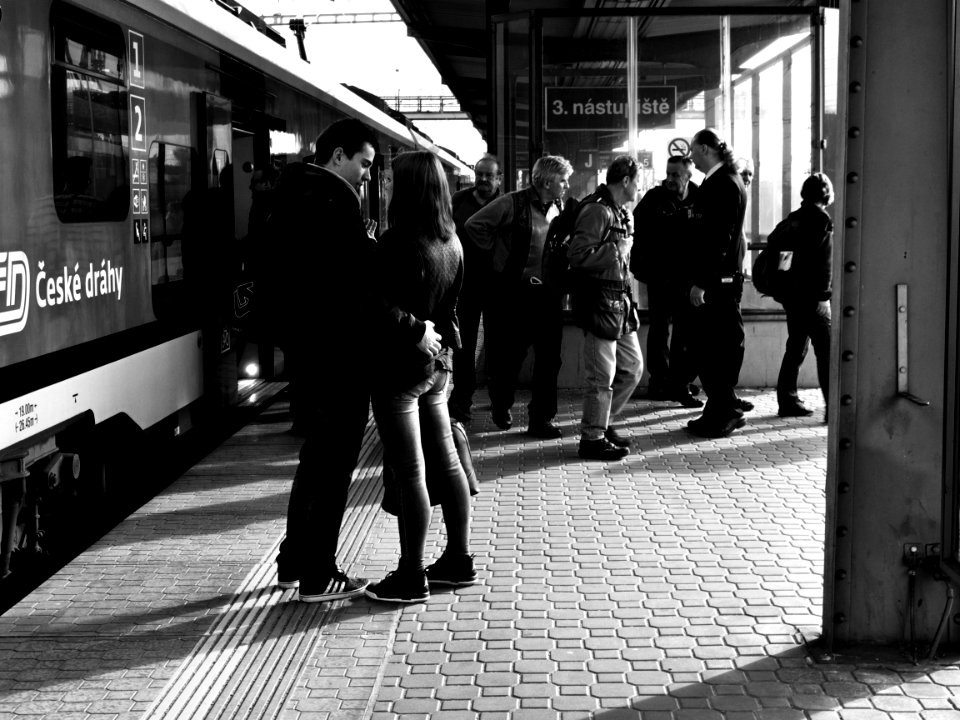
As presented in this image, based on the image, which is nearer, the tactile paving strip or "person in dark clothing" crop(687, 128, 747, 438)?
the tactile paving strip

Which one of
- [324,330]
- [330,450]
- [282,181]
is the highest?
[282,181]

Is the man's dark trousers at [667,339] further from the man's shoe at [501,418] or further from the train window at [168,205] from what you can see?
the train window at [168,205]

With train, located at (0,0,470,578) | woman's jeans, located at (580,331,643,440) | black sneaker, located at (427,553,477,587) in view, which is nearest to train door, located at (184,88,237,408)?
train, located at (0,0,470,578)

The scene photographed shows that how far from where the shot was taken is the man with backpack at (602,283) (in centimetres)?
769

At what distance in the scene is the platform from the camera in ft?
13.2

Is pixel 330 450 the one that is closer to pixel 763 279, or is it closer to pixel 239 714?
pixel 239 714

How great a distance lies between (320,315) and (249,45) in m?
4.84

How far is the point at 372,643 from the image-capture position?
460 cm

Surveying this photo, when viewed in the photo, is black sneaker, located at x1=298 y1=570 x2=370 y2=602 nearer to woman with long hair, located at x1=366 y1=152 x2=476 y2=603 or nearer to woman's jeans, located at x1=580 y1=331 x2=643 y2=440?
woman with long hair, located at x1=366 y1=152 x2=476 y2=603

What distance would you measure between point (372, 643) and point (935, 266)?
2300mm

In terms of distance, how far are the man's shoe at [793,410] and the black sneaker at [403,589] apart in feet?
16.0

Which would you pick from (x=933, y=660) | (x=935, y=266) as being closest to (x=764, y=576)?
(x=933, y=660)

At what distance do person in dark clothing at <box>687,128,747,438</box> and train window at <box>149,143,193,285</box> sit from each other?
3.27 meters

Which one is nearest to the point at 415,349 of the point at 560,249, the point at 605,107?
the point at 560,249
